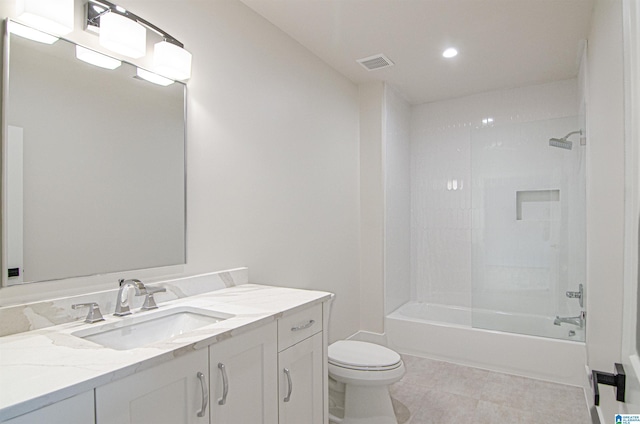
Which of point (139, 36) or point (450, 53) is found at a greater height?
point (450, 53)

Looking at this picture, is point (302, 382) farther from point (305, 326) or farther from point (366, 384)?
point (366, 384)

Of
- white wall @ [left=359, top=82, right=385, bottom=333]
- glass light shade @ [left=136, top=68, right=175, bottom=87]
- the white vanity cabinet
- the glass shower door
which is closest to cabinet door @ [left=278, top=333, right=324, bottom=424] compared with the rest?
the white vanity cabinet

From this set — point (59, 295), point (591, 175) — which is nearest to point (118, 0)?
point (59, 295)

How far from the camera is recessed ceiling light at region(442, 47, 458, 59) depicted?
2.91 meters

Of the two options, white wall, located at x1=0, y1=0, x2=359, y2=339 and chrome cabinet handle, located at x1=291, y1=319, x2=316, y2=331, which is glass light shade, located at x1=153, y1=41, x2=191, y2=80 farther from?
chrome cabinet handle, located at x1=291, y1=319, x2=316, y2=331

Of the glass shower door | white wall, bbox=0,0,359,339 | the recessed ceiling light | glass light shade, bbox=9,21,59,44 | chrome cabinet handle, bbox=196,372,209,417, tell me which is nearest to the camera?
chrome cabinet handle, bbox=196,372,209,417

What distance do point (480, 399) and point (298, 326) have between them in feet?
6.01

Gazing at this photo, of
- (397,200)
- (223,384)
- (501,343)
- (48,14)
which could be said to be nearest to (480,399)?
(501,343)

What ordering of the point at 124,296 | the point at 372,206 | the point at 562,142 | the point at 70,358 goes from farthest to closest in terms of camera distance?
the point at 372,206 → the point at 562,142 → the point at 124,296 → the point at 70,358

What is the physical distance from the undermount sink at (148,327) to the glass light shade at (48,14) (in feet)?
A: 3.63

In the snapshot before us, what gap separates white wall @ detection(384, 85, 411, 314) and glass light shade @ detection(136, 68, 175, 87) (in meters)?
2.25

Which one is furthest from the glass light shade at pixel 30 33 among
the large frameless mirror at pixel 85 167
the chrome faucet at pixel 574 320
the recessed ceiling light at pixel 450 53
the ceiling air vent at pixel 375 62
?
the chrome faucet at pixel 574 320

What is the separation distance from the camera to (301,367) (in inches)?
66.4

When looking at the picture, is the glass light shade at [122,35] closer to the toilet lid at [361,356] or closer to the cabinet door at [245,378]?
the cabinet door at [245,378]
